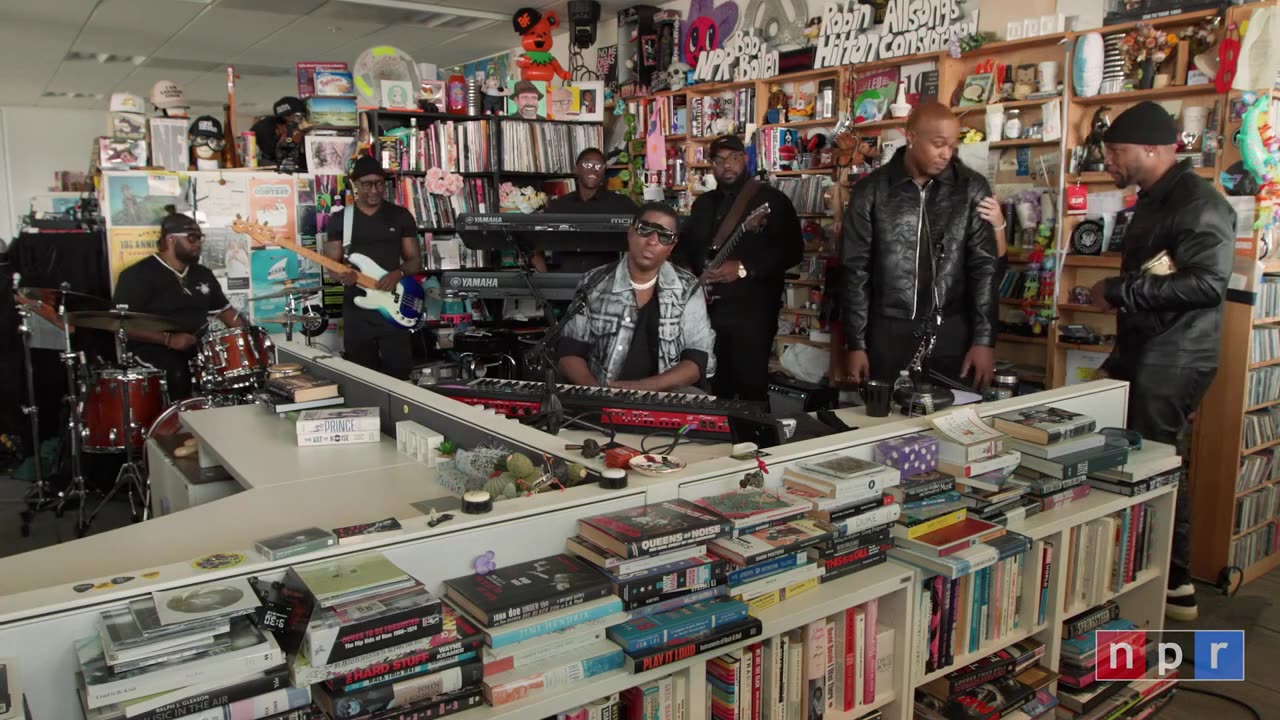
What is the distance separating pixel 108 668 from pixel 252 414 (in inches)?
81.2

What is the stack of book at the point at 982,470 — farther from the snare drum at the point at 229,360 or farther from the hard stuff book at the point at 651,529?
the snare drum at the point at 229,360

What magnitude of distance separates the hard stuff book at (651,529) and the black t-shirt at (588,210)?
311 centimetres

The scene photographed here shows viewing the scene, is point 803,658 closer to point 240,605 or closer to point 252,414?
point 240,605

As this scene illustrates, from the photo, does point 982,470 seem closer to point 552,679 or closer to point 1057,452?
point 1057,452

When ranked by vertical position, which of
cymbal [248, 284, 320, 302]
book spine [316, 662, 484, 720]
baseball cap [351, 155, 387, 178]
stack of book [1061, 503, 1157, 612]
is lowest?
stack of book [1061, 503, 1157, 612]

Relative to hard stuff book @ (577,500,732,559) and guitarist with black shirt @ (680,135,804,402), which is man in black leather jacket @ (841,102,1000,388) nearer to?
guitarist with black shirt @ (680,135,804,402)

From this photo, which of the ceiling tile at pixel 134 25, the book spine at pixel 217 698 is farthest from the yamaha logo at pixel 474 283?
the ceiling tile at pixel 134 25

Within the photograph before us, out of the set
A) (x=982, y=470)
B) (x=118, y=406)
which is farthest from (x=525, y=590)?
(x=118, y=406)

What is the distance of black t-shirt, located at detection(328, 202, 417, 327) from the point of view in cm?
530

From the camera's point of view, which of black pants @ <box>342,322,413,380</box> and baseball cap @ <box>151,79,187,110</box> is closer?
black pants @ <box>342,322,413,380</box>

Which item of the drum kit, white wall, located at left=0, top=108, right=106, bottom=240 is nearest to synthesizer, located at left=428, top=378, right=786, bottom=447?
the drum kit

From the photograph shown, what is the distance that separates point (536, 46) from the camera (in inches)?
267

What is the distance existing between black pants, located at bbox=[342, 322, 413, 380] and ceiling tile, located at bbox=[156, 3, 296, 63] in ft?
11.3

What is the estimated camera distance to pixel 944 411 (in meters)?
2.35
